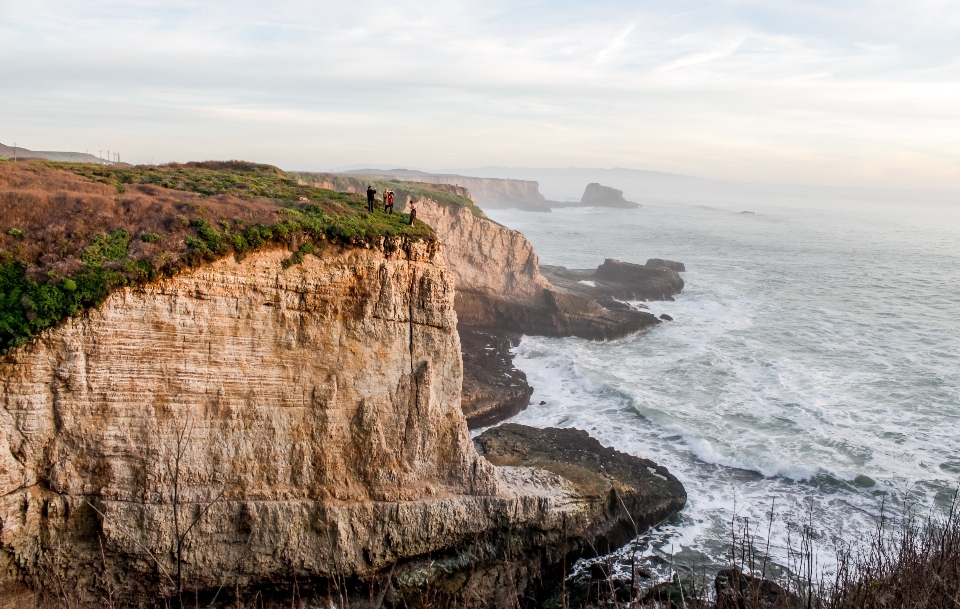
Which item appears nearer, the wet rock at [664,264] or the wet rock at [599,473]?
the wet rock at [599,473]

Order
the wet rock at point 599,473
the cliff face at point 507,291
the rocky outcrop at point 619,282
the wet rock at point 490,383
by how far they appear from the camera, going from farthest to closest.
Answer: the rocky outcrop at point 619,282
the cliff face at point 507,291
the wet rock at point 490,383
the wet rock at point 599,473

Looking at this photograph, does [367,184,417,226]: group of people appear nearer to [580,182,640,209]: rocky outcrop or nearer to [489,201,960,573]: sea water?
[489,201,960,573]: sea water

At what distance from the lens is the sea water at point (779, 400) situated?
60.1 feet

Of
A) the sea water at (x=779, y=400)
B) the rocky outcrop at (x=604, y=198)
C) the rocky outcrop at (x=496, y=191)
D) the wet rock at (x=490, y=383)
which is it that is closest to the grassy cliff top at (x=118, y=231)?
the wet rock at (x=490, y=383)

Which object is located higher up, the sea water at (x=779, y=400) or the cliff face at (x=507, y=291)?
the cliff face at (x=507, y=291)

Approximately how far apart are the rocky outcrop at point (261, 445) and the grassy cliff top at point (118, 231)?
1.27ft

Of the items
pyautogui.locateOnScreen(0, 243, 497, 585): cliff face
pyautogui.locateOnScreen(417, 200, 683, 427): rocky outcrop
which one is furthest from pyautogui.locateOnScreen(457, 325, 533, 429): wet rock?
pyautogui.locateOnScreen(0, 243, 497, 585): cliff face

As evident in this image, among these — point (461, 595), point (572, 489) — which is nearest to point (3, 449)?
point (461, 595)

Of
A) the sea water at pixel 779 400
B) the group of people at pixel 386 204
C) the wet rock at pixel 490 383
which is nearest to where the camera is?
the group of people at pixel 386 204

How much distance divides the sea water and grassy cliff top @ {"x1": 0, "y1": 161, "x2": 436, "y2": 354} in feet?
34.1

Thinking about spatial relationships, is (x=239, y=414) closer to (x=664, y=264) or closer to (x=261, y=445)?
(x=261, y=445)

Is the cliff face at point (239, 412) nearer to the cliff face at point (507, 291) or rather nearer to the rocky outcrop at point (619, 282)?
the cliff face at point (507, 291)

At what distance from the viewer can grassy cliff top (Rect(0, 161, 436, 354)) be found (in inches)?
440

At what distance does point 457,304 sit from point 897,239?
79836mm
